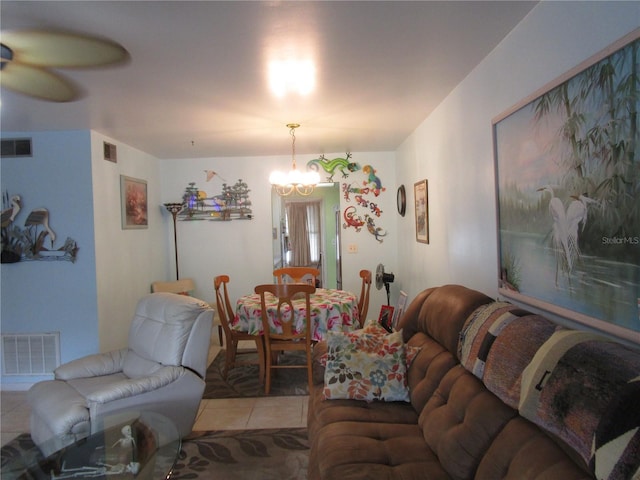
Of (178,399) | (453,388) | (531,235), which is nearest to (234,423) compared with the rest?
(178,399)

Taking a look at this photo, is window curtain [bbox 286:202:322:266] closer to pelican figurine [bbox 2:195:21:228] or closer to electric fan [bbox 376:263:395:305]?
electric fan [bbox 376:263:395:305]

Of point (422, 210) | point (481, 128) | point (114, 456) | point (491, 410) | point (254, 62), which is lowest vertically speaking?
point (114, 456)

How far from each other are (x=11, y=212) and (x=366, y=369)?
3.42 meters

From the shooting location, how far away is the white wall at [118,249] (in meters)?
3.69

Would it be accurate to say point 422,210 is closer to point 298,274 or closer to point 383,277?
point 383,277

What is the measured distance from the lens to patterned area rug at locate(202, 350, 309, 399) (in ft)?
11.3

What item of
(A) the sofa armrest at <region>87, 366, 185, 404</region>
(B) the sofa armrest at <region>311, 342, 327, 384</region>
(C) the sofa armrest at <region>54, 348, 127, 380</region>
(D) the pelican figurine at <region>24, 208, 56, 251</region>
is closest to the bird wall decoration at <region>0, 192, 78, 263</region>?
(D) the pelican figurine at <region>24, 208, 56, 251</region>

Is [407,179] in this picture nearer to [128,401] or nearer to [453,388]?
[453,388]

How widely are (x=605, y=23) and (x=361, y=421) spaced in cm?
184

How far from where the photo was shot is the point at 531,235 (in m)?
1.77

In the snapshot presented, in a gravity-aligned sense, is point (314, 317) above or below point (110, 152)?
below

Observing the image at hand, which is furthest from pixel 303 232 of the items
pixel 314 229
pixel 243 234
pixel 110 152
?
pixel 110 152

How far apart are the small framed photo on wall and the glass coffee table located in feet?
8.48

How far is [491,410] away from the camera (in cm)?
143
